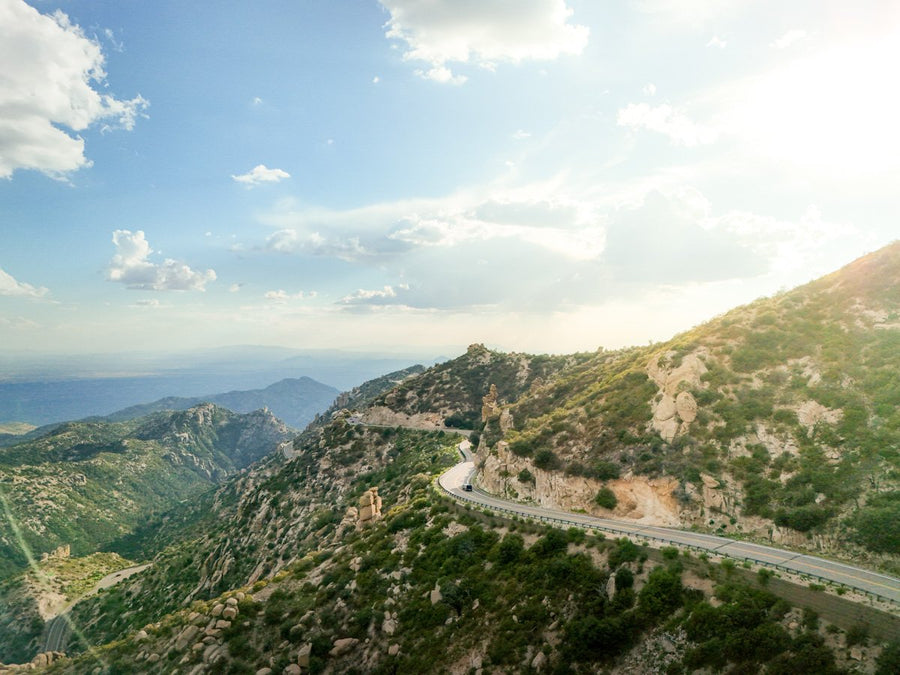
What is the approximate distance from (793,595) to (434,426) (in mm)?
85430

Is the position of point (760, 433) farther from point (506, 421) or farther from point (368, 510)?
point (368, 510)

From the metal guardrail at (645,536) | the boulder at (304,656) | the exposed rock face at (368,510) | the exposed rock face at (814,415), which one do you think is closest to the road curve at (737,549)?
the metal guardrail at (645,536)

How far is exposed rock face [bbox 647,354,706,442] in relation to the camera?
38.0 meters

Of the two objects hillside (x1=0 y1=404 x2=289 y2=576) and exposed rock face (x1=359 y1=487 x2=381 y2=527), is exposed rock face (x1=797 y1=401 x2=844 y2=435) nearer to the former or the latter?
exposed rock face (x1=359 y1=487 x2=381 y2=527)

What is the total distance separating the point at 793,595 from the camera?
20.8 m

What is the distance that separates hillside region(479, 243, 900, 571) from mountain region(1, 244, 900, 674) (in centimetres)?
14

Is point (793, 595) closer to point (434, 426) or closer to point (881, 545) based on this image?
point (881, 545)

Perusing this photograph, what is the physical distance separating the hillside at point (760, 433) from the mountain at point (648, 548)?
0.47ft

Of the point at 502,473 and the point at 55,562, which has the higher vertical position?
the point at 502,473

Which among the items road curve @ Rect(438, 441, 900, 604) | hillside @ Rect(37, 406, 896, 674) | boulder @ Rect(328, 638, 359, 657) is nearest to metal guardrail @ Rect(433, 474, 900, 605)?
road curve @ Rect(438, 441, 900, 604)

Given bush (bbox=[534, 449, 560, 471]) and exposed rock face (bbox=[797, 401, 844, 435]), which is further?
bush (bbox=[534, 449, 560, 471])

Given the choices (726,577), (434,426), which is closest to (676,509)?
(726,577)

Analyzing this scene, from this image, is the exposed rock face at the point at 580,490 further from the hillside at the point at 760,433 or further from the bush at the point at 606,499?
the bush at the point at 606,499

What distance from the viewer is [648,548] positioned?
26688mm
